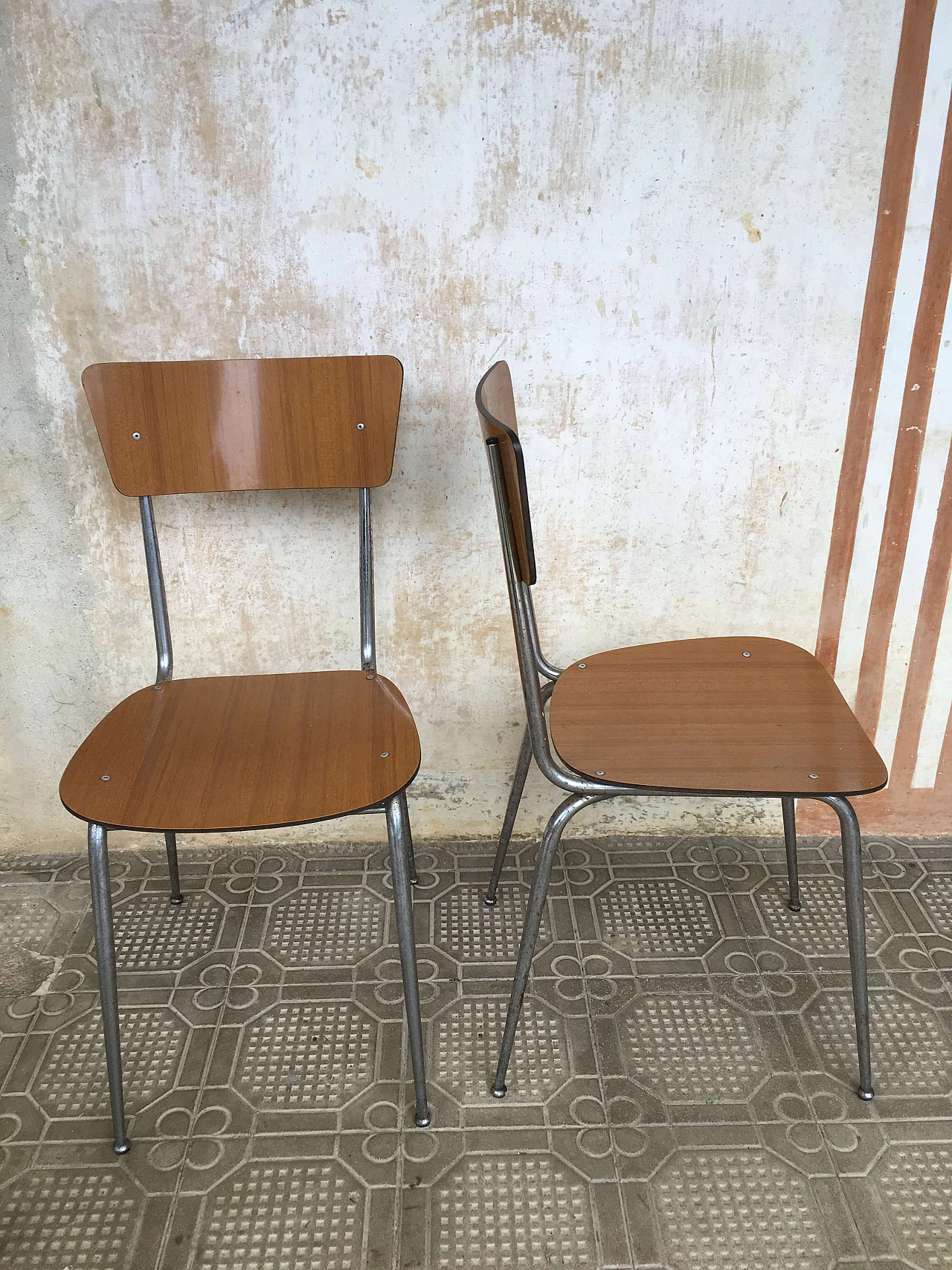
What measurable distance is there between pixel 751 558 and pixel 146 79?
49.7 inches

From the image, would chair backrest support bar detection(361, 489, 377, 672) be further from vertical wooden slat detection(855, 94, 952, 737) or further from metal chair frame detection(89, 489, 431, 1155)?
vertical wooden slat detection(855, 94, 952, 737)

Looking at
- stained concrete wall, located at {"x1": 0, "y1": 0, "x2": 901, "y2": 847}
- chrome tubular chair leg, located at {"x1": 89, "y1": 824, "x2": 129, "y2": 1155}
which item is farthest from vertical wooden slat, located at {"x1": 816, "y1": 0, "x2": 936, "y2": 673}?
chrome tubular chair leg, located at {"x1": 89, "y1": 824, "x2": 129, "y2": 1155}

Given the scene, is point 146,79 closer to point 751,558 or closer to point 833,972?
point 751,558

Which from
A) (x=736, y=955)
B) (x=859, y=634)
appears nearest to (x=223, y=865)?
(x=736, y=955)

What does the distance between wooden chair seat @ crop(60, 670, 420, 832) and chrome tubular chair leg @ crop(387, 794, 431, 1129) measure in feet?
0.17

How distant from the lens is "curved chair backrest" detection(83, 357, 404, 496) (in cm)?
138

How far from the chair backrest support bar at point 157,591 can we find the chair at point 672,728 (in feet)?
1.81

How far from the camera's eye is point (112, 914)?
129 centimetres

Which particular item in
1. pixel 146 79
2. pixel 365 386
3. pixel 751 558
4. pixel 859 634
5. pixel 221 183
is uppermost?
pixel 146 79

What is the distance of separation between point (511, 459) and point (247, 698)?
24.5 inches

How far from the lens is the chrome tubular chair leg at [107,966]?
1.16m

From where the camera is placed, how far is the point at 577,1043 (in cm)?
143

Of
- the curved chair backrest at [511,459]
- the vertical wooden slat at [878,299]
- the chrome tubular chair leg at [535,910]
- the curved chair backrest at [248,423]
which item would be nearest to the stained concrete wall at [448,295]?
the vertical wooden slat at [878,299]

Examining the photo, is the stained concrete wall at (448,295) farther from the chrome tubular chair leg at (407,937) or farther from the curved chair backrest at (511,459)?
the chrome tubular chair leg at (407,937)
